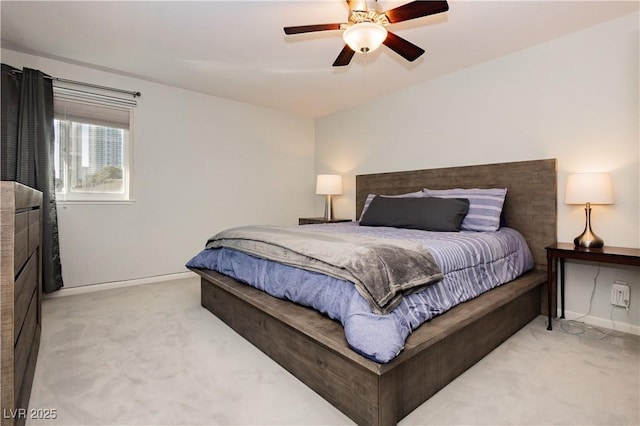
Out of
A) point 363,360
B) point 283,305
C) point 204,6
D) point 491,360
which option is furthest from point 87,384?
point 204,6

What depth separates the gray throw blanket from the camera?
142 cm

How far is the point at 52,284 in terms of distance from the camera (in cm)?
313

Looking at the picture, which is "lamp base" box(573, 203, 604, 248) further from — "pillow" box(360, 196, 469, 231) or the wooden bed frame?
"pillow" box(360, 196, 469, 231)

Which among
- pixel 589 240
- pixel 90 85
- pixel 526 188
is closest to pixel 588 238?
pixel 589 240

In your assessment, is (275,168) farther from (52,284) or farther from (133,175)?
(52,284)

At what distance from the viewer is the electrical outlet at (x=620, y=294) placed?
7.88ft

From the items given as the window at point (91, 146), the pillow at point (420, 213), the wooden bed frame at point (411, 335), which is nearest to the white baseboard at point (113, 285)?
the window at point (91, 146)

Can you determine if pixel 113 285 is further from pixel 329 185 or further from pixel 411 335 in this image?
pixel 411 335

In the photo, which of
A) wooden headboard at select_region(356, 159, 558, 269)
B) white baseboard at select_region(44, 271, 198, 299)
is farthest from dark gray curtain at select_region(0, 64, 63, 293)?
wooden headboard at select_region(356, 159, 558, 269)

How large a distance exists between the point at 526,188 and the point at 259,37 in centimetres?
271

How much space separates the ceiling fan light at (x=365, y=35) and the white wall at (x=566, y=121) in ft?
5.77

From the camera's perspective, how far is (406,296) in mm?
1525

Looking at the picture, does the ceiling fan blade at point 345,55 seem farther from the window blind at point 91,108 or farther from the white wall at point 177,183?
the window blind at point 91,108

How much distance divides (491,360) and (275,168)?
148 inches
